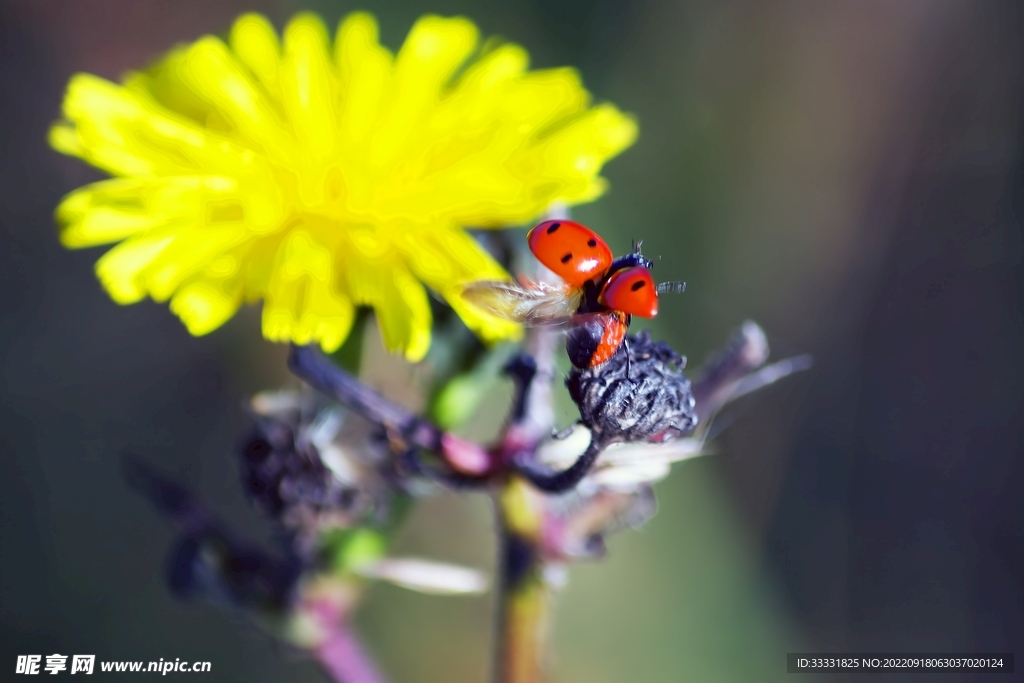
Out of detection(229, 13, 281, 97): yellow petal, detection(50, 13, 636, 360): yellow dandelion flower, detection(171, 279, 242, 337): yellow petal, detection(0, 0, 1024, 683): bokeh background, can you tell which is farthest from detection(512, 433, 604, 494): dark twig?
detection(0, 0, 1024, 683): bokeh background

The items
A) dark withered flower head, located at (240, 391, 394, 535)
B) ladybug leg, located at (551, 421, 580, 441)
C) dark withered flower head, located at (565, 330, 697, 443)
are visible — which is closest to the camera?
dark withered flower head, located at (565, 330, 697, 443)

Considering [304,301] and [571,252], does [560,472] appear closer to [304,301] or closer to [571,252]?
[571,252]

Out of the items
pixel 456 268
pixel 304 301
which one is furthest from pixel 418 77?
pixel 304 301

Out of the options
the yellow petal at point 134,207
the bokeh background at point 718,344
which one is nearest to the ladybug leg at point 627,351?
the yellow petal at point 134,207

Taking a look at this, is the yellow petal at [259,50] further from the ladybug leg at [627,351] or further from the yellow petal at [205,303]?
the ladybug leg at [627,351]

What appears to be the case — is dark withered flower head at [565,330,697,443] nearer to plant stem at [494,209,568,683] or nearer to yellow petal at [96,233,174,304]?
plant stem at [494,209,568,683]

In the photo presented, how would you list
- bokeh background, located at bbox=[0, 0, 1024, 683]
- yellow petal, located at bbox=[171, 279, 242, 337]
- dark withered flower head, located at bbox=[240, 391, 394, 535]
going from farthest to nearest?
bokeh background, located at bbox=[0, 0, 1024, 683], dark withered flower head, located at bbox=[240, 391, 394, 535], yellow petal, located at bbox=[171, 279, 242, 337]

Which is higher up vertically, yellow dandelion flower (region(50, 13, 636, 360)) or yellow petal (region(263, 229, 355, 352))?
yellow dandelion flower (region(50, 13, 636, 360))

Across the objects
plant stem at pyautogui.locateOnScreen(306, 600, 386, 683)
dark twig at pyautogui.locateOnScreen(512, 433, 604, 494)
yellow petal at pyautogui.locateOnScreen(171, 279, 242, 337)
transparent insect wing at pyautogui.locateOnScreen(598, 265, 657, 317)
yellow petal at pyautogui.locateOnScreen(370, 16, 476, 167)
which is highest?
yellow petal at pyautogui.locateOnScreen(370, 16, 476, 167)
